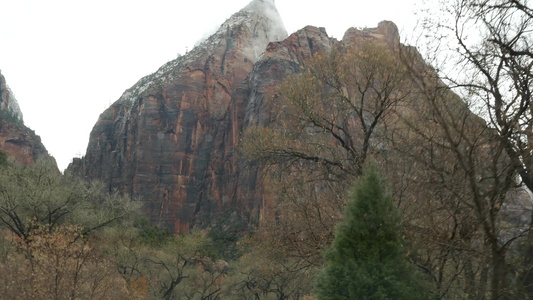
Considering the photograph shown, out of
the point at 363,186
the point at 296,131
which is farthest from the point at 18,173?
the point at 363,186

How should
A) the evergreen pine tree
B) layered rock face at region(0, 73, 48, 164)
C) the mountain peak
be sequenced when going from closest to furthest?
the evergreen pine tree
layered rock face at region(0, 73, 48, 164)
the mountain peak

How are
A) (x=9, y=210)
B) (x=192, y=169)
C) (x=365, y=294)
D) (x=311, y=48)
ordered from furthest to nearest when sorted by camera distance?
(x=192, y=169), (x=311, y=48), (x=9, y=210), (x=365, y=294)

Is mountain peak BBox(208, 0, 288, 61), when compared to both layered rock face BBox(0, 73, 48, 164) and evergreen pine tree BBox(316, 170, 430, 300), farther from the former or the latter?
evergreen pine tree BBox(316, 170, 430, 300)

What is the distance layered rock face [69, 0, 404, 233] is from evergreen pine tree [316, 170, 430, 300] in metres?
71.8

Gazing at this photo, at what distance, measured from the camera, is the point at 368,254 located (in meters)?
10.3

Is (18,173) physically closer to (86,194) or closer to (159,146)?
(86,194)

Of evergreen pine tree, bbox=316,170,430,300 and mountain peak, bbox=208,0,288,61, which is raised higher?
mountain peak, bbox=208,0,288,61

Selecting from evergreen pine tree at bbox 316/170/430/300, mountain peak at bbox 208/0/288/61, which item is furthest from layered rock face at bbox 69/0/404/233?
evergreen pine tree at bbox 316/170/430/300

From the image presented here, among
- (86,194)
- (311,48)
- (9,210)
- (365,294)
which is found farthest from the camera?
(311,48)

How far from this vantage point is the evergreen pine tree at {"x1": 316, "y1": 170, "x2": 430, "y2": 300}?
9539 mm

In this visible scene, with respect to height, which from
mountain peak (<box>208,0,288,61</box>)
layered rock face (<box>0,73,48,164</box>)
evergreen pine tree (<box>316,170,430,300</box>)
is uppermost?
mountain peak (<box>208,0,288,61</box>)

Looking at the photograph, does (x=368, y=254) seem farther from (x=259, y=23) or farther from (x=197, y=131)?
(x=259, y=23)

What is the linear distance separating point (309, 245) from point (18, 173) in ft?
87.9

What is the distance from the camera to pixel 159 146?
104 meters
